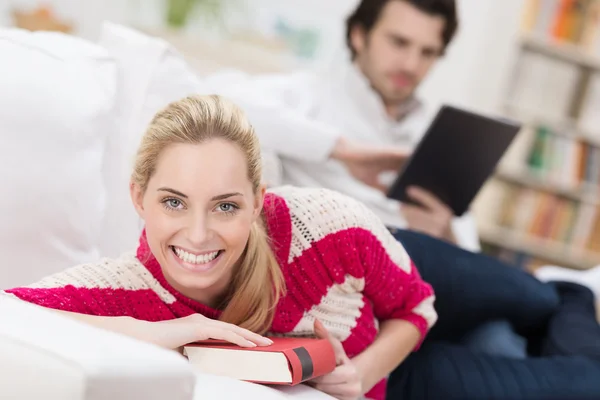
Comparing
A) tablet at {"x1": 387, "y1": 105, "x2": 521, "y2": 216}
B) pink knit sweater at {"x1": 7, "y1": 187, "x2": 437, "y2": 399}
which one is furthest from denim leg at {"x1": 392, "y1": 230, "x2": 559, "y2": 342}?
pink knit sweater at {"x1": 7, "y1": 187, "x2": 437, "y2": 399}

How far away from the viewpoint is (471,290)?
1.41 m

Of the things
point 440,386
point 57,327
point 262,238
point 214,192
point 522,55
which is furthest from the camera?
point 522,55

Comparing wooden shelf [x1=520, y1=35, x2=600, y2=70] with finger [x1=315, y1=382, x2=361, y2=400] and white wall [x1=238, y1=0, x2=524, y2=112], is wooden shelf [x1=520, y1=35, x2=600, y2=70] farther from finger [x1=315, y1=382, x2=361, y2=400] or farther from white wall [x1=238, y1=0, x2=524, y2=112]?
finger [x1=315, y1=382, x2=361, y2=400]

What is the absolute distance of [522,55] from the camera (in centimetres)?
279

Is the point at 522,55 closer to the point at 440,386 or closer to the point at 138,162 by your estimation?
the point at 440,386

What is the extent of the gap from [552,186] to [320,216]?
208cm

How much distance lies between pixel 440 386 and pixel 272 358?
477 mm

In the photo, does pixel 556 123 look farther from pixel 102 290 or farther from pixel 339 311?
pixel 102 290

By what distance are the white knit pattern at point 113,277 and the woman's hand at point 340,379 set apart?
0.68 ft

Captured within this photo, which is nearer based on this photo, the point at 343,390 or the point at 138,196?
the point at 138,196

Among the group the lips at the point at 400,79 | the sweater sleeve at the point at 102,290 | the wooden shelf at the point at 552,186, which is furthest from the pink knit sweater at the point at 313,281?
the wooden shelf at the point at 552,186

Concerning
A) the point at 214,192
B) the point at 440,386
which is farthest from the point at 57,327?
the point at 440,386

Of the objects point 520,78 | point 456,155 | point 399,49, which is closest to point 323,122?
point 399,49

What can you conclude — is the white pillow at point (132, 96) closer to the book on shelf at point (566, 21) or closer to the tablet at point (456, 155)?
the tablet at point (456, 155)
